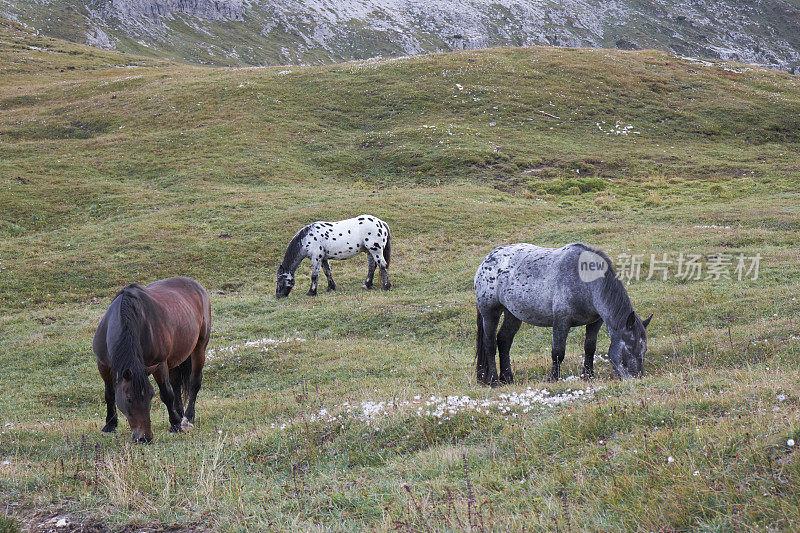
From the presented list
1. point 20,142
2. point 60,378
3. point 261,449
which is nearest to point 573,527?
point 261,449

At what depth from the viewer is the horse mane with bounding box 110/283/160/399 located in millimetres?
7773

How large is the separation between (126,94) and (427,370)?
56298mm

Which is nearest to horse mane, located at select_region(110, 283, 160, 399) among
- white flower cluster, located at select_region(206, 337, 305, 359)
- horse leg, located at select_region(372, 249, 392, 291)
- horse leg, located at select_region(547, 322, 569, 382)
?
white flower cluster, located at select_region(206, 337, 305, 359)

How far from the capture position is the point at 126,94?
56875mm

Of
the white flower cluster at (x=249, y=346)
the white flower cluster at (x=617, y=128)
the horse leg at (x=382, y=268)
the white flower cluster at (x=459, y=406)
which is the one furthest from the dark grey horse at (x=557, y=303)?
the white flower cluster at (x=617, y=128)

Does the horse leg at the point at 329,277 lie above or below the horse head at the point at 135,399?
below

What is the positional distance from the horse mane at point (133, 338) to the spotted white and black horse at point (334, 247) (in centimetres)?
1298

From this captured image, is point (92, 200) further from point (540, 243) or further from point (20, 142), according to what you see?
point (540, 243)

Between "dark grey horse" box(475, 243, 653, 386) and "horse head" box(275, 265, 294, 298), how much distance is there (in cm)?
1228

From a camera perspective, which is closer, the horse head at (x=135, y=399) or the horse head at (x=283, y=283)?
the horse head at (x=135, y=399)

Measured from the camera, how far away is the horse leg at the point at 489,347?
428 inches

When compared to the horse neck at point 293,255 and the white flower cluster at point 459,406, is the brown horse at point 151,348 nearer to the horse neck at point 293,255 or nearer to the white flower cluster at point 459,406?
the white flower cluster at point 459,406

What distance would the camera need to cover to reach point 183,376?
1105 centimetres

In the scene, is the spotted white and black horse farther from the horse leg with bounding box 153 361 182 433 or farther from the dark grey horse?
the horse leg with bounding box 153 361 182 433
